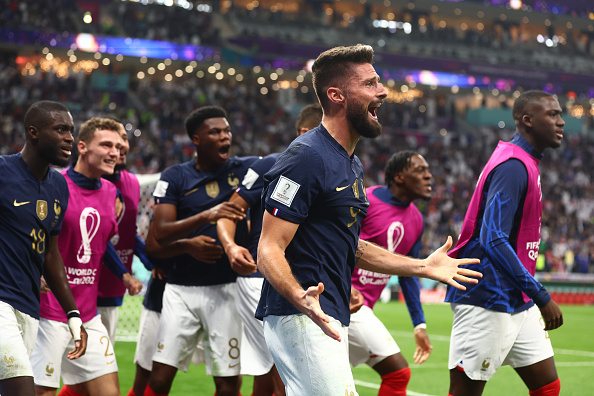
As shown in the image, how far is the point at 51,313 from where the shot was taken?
5.48 m

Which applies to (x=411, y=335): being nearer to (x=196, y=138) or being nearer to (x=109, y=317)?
(x=109, y=317)

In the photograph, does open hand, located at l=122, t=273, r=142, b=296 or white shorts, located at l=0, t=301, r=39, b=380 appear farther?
open hand, located at l=122, t=273, r=142, b=296

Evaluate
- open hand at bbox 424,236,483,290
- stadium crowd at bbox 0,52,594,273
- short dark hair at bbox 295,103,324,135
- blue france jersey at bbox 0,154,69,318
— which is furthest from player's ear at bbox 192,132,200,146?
stadium crowd at bbox 0,52,594,273

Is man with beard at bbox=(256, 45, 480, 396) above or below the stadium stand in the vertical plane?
below

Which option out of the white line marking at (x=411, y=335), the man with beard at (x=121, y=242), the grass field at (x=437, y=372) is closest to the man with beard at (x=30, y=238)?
the man with beard at (x=121, y=242)

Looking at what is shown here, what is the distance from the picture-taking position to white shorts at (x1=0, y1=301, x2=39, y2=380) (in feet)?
14.2

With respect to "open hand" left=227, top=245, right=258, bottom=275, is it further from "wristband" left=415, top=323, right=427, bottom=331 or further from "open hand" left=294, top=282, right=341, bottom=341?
"wristband" left=415, top=323, right=427, bottom=331

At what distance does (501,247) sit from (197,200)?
8.31 ft

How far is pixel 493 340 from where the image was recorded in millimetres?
5156

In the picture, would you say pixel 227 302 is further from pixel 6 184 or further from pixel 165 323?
pixel 6 184

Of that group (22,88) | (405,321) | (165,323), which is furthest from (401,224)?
(22,88)

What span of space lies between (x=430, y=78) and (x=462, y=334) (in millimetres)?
44283

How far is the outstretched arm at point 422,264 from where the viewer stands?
366 centimetres

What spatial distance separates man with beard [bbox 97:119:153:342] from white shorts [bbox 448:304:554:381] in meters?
2.92
